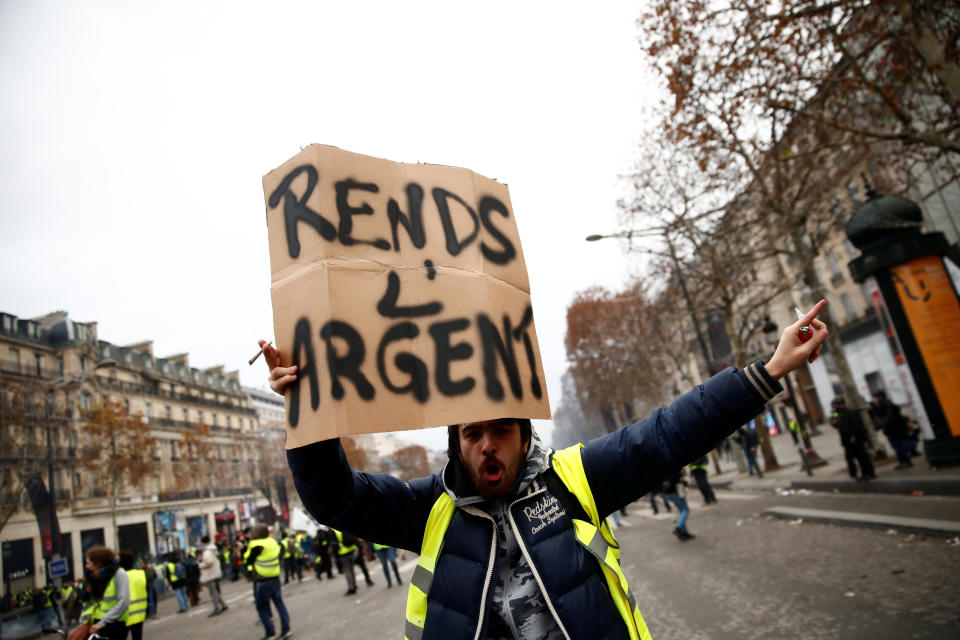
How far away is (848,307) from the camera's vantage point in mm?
36688

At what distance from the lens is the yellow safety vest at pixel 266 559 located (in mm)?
9742

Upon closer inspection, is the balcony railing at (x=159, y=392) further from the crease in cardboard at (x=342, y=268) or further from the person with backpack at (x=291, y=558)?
the crease in cardboard at (x=342, y=268)

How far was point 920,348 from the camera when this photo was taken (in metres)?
11.3

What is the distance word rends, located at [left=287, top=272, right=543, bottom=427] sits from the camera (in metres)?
1.99

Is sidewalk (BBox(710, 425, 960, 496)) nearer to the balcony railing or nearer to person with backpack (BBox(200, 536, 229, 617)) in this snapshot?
person with backpack (BBox(200, 536, 229, 617))

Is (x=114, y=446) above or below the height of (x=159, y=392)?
below

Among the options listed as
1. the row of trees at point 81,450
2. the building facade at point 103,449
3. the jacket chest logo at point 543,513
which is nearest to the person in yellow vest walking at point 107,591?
the jacket chest logo at point 543,513

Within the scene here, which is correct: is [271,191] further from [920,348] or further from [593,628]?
[920,348]

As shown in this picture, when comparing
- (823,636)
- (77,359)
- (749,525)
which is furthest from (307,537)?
(77,359)

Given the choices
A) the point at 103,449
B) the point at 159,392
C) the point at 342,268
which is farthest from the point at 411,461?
the point at 342,268

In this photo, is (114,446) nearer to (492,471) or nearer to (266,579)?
(266,579)

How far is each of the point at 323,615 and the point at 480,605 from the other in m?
11.3

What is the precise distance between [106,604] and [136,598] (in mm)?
522

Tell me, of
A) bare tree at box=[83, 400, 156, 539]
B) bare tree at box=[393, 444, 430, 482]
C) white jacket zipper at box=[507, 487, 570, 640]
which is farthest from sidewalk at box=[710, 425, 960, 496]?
bare tree at box=[393, 444, 430, 482]
